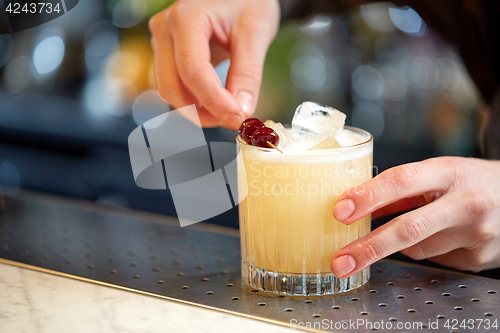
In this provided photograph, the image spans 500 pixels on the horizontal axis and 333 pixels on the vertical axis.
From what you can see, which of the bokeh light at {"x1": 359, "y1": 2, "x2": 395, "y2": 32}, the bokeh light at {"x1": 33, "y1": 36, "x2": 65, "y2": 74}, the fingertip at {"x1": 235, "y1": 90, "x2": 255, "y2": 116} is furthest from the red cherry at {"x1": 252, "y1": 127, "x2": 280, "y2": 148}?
the bokeh light at {"x1": 33, "y1": 36, "x2": 65, "y2": 74}

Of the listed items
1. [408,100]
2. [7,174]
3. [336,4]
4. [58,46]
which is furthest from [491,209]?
[7,174]

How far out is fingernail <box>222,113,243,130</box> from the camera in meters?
1.06

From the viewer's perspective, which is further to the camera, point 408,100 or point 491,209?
point 408,100

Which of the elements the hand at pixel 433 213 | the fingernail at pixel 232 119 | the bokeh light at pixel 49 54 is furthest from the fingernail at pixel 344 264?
the bokeh light at pixel 49 54

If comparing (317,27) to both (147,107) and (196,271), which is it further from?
(196,271)

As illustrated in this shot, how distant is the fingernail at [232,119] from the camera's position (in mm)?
1058

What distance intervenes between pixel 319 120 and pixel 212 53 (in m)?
0.45

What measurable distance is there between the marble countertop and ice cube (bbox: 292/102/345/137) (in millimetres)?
353

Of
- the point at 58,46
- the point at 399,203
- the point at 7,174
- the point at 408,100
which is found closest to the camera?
the point at 399,203

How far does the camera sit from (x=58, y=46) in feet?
8.18

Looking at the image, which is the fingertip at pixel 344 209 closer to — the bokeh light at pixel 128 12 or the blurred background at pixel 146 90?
the blurred background at pixel 146 90

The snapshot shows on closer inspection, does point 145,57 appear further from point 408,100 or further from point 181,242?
point 181,242

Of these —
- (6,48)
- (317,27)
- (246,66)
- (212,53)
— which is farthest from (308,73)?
(6,48)

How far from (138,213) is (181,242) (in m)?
0.23
